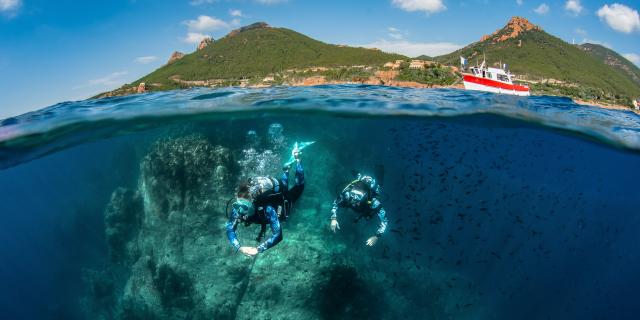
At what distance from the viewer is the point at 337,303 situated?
10484 mm

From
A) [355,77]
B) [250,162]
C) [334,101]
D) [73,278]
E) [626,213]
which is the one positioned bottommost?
[626,213]

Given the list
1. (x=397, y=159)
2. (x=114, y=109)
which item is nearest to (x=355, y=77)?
(x=397, y=159)

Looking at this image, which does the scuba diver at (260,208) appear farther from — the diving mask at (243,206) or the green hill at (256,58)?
the green hill at (256,58)

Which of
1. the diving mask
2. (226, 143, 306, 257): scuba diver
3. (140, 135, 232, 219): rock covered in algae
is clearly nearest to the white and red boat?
(140, 135, 232, 219): rock covered in algae

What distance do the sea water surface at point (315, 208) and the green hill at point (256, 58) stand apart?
55.8m

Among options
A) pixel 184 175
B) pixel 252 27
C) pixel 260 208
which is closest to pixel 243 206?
pixel 260 208

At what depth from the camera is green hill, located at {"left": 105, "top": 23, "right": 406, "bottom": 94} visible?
7656 centimetres

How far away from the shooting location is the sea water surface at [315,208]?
10.8 m

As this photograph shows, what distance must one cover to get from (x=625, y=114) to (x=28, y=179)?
29.1 metres

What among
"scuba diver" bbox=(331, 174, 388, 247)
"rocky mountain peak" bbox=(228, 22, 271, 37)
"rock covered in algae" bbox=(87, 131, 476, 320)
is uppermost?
"rocky mountain peak" bbox=(228, 22, 271, 37)

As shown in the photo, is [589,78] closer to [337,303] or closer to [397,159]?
[397,159]

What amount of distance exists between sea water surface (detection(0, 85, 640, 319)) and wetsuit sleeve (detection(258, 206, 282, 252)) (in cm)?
499

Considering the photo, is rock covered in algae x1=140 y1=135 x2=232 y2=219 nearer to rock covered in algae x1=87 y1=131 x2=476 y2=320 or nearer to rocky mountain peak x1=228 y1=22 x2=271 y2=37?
rock covered in algae x1=87 y1=131 x2=476 y2=320

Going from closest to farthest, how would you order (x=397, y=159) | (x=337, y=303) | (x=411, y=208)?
(x=337, y=303) < (x=411, y=208) < (x=397, y=159)
